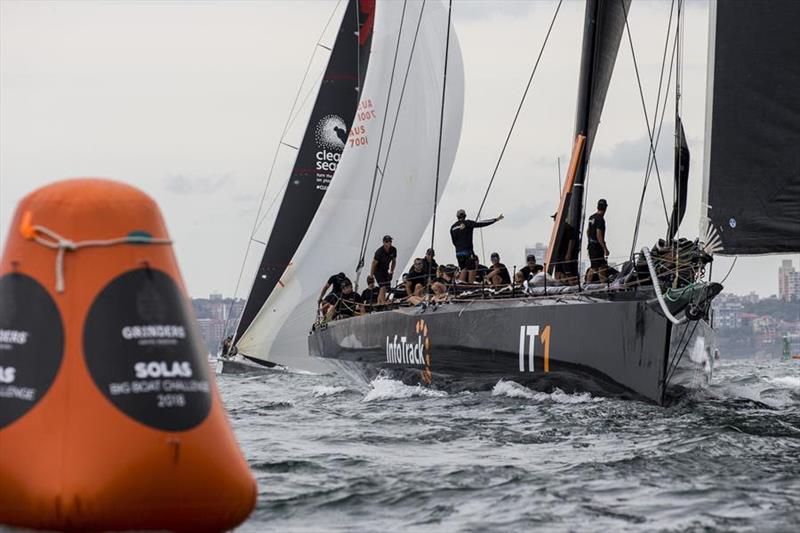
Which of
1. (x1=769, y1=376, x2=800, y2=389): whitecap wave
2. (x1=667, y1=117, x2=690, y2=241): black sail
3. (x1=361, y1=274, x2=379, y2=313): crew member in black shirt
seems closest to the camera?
(x1=667, y1=117, x2=690, y2=241): black sail

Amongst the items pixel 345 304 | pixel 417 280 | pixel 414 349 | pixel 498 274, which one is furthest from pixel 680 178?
pixel 345 304

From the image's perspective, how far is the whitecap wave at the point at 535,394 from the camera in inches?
437

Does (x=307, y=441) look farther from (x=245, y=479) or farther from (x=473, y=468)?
(x=245, y=479)

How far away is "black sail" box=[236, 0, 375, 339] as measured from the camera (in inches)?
1032

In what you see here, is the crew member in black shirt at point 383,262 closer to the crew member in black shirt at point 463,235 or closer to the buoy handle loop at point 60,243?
the crew member in black shirt at point 463,235

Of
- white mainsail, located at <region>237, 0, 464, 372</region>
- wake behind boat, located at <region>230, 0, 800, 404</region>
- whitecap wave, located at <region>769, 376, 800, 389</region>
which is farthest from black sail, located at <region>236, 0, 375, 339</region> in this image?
wake behind boat, located at <region>230, 0, 800, 404</region>

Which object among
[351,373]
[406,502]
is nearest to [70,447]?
[406,502]

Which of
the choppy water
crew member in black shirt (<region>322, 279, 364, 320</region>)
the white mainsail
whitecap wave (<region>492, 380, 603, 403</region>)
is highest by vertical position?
the white mainsail

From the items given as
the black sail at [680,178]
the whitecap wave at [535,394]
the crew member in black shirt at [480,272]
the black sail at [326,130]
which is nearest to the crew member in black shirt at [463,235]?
the crew member in black shirt at [480,272]

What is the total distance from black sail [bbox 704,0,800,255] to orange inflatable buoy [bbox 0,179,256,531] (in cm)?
607

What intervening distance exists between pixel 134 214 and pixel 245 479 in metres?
0.93

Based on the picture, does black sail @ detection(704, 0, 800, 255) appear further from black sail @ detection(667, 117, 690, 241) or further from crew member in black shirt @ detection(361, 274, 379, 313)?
crew member in black shirt @ detection(361, 274, 379, 313)

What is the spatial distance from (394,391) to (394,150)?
339 inches

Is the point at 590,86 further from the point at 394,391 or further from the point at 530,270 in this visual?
the point at 394,391
